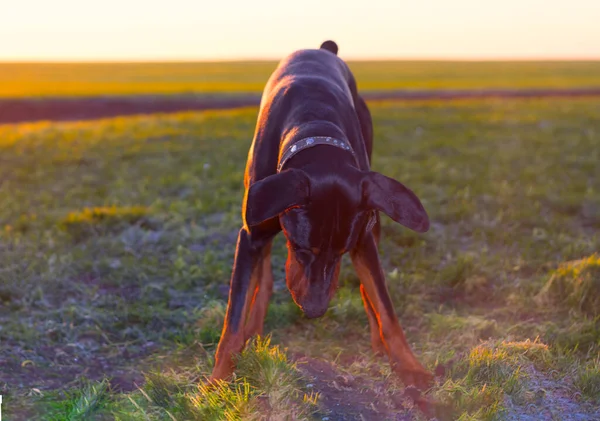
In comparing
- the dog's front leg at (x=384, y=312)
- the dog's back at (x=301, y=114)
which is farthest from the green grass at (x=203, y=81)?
the dog's front leg at (x=384, y=312)

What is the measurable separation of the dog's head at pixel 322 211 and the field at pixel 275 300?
0.59m

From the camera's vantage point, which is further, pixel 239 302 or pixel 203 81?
pixel 203 81

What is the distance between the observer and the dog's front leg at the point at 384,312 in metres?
3.72

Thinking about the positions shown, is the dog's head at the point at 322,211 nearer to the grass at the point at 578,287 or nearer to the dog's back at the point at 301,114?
the dog's back at the point at 301,114

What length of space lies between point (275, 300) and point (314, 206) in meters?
2.33

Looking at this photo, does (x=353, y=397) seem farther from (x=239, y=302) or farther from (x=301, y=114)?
(x=301, y=114)

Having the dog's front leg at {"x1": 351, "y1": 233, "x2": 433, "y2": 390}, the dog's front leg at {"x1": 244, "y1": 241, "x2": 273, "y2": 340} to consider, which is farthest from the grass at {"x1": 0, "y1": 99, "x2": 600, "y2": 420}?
the dog's front leg at {"x1": 244, "y1": 241, "x2": 273, "y2": 340}

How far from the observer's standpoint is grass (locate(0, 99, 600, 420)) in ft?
11.4

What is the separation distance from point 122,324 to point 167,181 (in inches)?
169

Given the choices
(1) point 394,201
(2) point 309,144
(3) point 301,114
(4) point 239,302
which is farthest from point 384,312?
(3) point 301,114

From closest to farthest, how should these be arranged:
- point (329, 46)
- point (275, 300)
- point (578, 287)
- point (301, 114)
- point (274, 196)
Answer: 1. point (274, 196)
2. point (301, 114)
3. point (578, 287)
4. point (275, 300)
5. point (329, 46)

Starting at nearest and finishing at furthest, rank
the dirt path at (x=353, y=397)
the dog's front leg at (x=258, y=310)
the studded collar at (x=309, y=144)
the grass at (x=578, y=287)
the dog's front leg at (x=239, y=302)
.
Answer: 1. the dirt path at (x=353, y=397)
2. the studded collar at (x=309, y=144)
3. the dog's front leg at (x=239, y=302)
4. the dog's front leg at (x=258, y=310)
5. the grass at (x=578, y=287)

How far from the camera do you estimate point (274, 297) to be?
17.5 ft

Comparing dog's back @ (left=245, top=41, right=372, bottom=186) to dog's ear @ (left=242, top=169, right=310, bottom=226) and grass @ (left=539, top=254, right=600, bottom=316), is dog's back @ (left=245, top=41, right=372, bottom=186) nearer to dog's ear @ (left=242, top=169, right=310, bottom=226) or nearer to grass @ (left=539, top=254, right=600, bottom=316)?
dog's ear @ (left=242, top=169, right=310, bottom=226)
